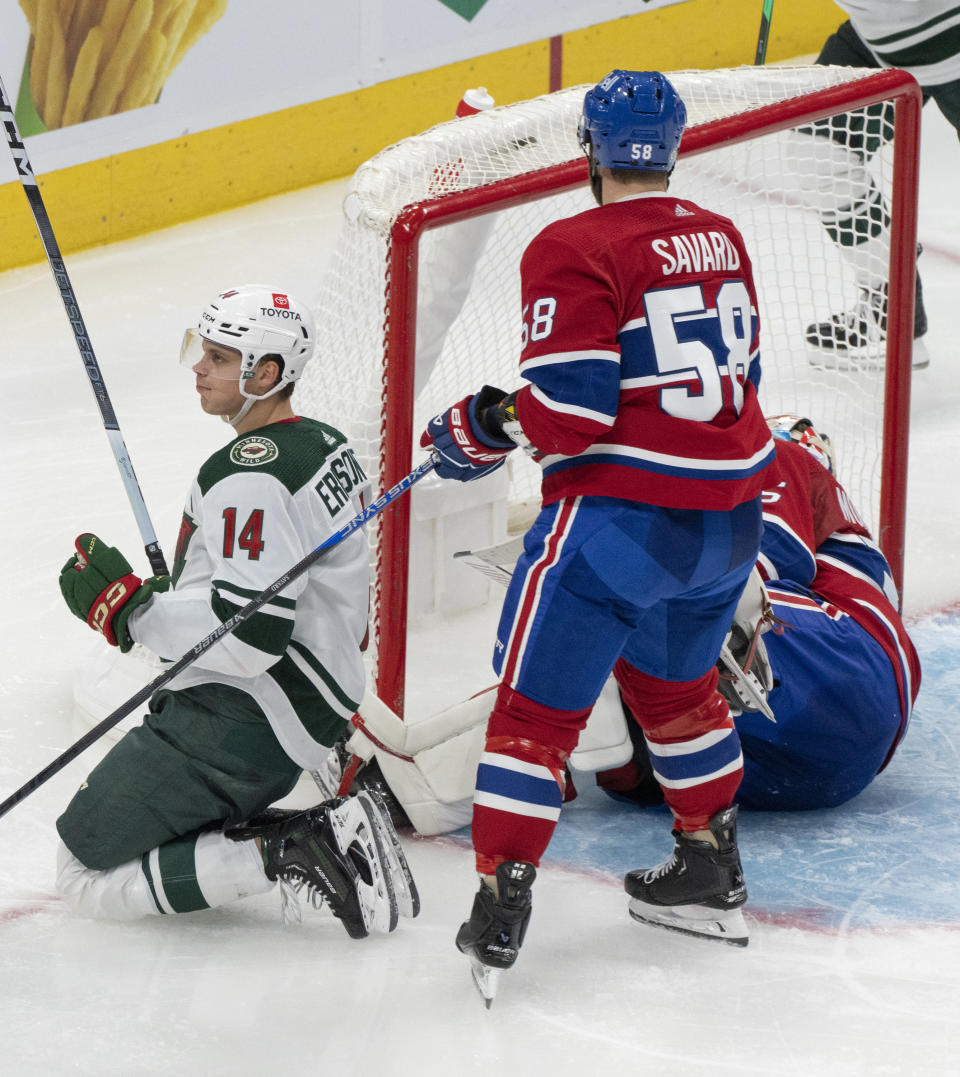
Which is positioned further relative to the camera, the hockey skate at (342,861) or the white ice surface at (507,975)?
the hockey skate at (342,861)

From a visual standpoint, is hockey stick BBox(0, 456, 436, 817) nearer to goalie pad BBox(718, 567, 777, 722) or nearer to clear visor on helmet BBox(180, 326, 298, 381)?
clear visor on helmet BBox(180, 326, 298, 381)

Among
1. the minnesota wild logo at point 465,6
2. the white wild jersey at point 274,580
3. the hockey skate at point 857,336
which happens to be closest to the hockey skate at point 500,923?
the white wild jersey at point 274,580

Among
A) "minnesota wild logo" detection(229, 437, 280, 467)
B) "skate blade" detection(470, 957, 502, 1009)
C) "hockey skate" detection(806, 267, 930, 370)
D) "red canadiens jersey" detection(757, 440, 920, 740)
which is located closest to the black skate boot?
"hockey skate" detection(806, 267, 930, 370)

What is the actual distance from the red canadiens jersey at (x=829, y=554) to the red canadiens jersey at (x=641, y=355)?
0.50 metres

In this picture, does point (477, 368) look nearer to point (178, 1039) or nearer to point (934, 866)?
point (934, 866)

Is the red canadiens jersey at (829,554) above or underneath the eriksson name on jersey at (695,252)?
underneath

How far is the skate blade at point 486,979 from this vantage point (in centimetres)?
209

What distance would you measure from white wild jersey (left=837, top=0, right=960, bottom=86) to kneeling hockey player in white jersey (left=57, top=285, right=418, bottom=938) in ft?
9.21

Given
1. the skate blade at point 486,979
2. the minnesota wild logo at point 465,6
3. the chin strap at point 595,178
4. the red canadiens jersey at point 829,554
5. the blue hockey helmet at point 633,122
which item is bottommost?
the skate blade at point 486,979

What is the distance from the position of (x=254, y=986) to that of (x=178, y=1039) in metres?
0.14

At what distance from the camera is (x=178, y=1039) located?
2.03 meters

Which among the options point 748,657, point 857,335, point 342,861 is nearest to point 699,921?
point 748,657

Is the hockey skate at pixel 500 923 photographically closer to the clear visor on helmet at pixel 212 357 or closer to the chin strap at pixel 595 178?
the clear visor on helmet at pixel 212 357

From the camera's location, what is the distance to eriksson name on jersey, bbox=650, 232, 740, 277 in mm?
1990
